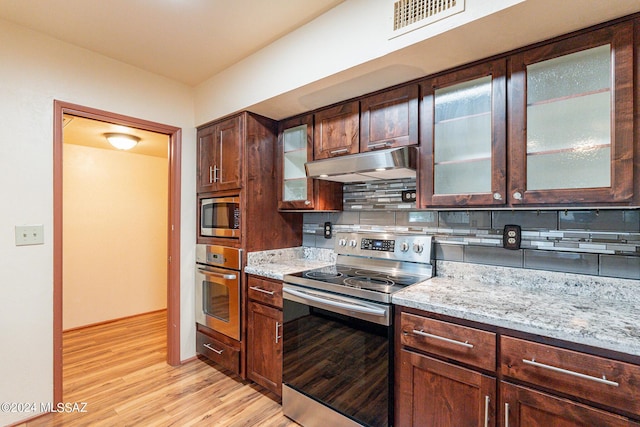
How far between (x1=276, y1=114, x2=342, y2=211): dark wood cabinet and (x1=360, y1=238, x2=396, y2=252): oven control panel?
39 centimetres

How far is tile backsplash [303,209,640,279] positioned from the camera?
1453 millimetres

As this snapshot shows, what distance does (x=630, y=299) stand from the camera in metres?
1.41

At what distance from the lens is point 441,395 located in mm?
1364

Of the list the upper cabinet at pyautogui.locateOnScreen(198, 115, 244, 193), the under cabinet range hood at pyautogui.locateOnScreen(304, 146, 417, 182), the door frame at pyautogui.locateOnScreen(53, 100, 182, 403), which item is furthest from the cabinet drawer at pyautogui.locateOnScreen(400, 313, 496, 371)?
→ the door frame at pyautogui.locateOnScreen(53, 100, 182, 403)

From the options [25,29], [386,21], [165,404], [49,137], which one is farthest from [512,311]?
[25,29]

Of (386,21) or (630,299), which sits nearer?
(630,299)

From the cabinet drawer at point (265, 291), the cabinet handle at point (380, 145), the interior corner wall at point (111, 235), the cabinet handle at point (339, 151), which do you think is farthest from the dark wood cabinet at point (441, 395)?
the interior corner wall at point (111, 235)

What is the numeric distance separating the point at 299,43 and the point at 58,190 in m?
1.86

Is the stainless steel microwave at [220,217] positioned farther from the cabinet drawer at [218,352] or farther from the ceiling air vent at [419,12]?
the ceiling air vent at [419,12]

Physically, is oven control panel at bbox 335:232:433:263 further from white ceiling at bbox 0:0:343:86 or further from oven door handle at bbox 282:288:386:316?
white ceiling at bbox 0:0:343:86

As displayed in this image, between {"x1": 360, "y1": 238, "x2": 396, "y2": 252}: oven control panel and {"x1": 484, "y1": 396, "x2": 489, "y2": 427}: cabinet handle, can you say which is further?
{"x1": 360, "y1": 238, "x2": 396, "y2": 252}: oven control panel

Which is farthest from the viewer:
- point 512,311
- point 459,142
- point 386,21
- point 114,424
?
point 114,424

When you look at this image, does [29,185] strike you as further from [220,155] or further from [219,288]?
[219,288]

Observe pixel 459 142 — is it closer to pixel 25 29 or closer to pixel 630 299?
pixel 630 299
